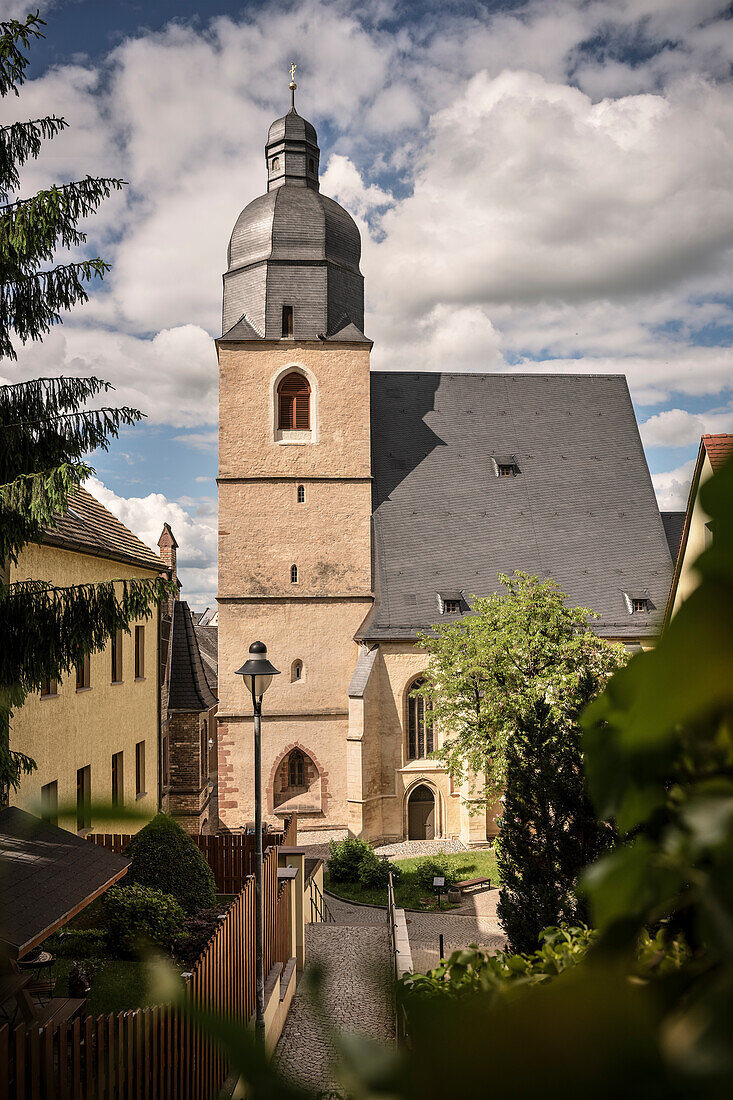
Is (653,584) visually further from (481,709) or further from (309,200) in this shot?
(309,200)

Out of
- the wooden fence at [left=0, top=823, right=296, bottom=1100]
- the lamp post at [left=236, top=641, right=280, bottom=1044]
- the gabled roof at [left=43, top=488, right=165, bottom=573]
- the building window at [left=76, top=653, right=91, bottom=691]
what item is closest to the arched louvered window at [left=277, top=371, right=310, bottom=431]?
the gabled roof at [left=43, top=488, right=165, bottom=573]

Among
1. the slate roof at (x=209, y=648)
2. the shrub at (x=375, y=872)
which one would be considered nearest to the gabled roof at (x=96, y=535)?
the shrub at (x=375, y=872)

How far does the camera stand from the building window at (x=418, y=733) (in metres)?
22.8

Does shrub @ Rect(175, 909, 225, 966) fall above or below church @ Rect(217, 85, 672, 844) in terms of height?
below

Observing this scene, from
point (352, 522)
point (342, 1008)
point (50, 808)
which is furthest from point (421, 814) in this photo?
point (342, 1008)

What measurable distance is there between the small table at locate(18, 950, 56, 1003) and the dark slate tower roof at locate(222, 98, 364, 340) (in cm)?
1931

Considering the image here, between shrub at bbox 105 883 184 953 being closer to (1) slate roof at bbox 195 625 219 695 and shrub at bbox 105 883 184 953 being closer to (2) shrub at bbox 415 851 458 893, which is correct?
(2) shrub at bbox 415 851 458 893

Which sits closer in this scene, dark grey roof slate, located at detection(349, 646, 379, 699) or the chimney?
dark grey roof slate, located at detection(349, 646, 379, 699)

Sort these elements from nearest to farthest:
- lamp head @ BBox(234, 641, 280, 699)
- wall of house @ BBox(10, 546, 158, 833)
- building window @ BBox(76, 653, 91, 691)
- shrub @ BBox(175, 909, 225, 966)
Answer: shrub @ BBox(175, 909, 225, 966) → lamp head @ BBox(234, 641, 280, 699) → wall of house @ BBox(10, 546, 158, 833) → building window @ BBox(76, 653, 91, 691)

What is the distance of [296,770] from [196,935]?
14.5 metres

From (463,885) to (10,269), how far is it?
15262mm

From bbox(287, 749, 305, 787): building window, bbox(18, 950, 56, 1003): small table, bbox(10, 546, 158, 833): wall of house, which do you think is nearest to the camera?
bbox(18, 950, 56, 1003): small table

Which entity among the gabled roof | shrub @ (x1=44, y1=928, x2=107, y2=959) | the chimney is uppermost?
the chimney

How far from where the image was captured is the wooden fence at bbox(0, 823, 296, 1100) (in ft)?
9.10
